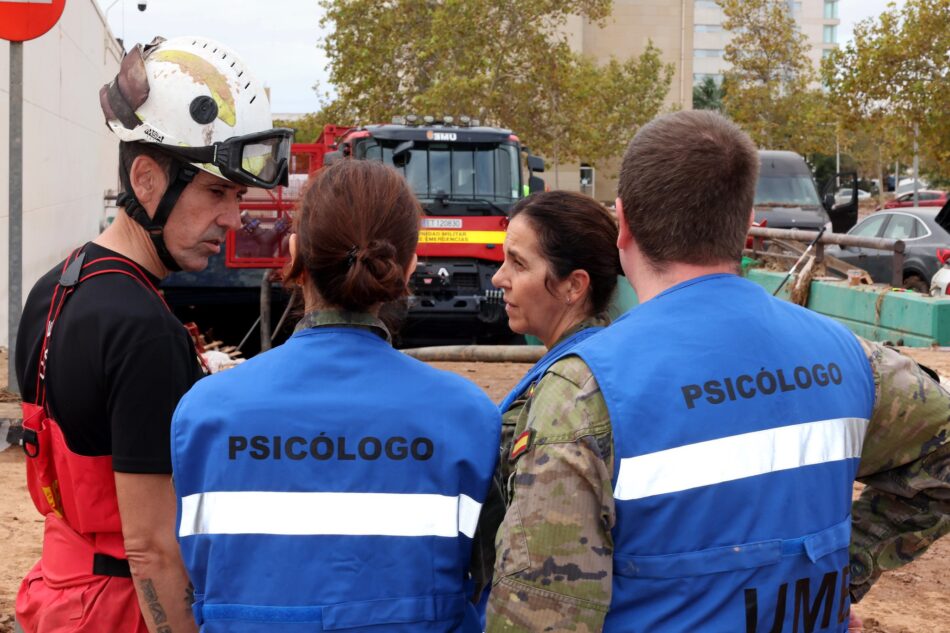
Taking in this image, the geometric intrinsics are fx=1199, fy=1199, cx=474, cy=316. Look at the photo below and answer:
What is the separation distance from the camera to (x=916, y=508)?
2395 mm

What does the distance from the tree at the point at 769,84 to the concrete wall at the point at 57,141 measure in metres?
27.6

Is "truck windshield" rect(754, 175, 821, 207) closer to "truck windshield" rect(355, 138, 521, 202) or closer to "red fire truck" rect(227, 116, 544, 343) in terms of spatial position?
"truck windshield" rect(355, 138, 521, 202)

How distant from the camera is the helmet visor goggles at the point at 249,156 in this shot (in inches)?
99.4

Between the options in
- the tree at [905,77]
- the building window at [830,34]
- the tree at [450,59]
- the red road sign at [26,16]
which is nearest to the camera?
the red road sign at [26,16]

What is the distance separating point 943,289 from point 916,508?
11937 millimetres

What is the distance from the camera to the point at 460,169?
579 inches

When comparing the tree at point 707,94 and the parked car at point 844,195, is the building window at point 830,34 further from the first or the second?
the parked car at point 844,195

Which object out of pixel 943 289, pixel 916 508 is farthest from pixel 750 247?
pixel 916 508

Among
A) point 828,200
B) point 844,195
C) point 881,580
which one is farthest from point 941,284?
point 844,195

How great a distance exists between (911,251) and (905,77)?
12.5m

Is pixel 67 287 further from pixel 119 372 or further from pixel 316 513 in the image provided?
pixel 316 513

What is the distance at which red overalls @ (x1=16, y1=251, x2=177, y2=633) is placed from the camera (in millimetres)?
2270

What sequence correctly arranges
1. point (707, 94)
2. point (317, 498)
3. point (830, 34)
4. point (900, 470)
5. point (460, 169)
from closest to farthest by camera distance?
point (317, 498), point (900, 470), point (460, 169), point (707, 94), point (830, 34)

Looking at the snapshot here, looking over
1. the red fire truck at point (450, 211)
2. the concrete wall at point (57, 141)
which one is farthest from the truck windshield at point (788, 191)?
the concrete wall at point (57, 141)
